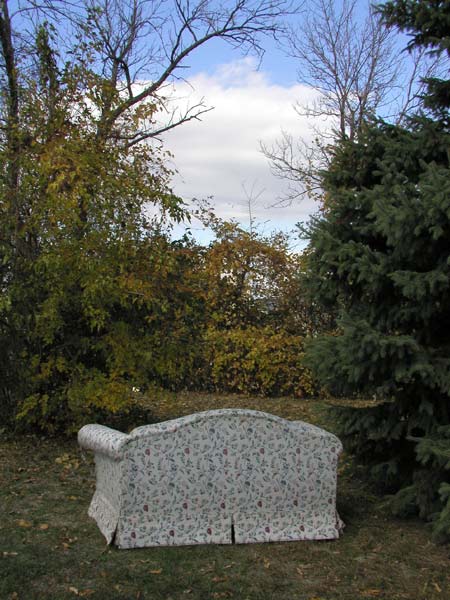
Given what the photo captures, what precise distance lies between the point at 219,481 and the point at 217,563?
533mm

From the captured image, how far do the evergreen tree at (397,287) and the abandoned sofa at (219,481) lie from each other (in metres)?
0.65

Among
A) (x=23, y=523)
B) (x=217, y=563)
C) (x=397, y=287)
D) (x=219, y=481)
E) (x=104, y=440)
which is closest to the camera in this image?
(x=217, y=563)

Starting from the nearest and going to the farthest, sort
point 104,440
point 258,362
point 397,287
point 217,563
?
point 217,563, point 104,440, point 397,287, point 258,362

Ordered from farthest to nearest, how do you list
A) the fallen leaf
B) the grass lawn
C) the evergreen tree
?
the fallen leaf
the evergreen tree
the grass lawn

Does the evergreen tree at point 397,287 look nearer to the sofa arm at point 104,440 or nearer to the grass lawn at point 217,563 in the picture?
the grass lawn at point 217,563

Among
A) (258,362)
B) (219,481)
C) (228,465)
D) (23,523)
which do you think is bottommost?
(23,523)

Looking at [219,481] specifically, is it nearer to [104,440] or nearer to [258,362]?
[104,440]

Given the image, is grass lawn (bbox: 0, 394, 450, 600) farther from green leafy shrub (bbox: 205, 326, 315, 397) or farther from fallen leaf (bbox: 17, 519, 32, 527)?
green leafy shrub (bbox: 205, 326, 315, 397)

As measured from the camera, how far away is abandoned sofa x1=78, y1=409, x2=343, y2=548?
4359mm

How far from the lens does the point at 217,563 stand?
4172mm

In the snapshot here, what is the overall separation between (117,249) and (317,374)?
3.07m

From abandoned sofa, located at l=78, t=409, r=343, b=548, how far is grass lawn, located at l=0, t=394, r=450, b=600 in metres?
0.11

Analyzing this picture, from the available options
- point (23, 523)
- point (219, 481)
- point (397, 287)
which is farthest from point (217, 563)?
point (397, 287)

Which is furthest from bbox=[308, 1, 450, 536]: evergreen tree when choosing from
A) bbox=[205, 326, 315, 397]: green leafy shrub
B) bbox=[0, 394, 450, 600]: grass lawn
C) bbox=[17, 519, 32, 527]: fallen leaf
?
bbox=[205, 326, 315, 397]: green leafy shrub
